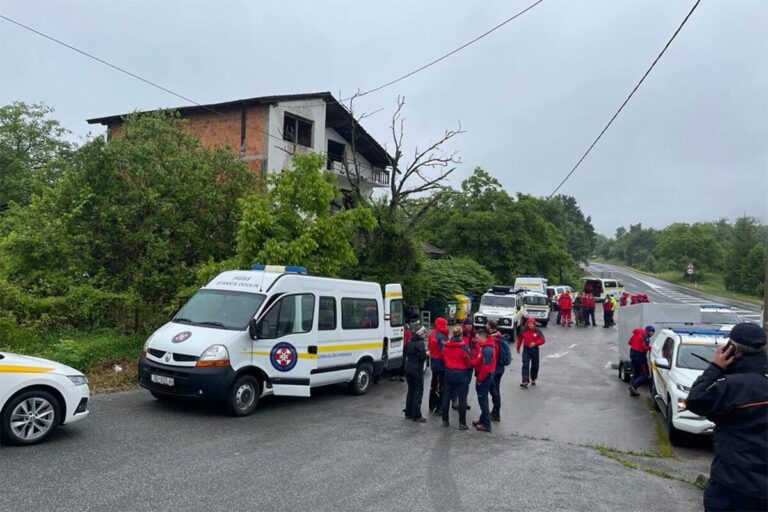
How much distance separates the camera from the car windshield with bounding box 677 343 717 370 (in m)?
Result: 9.49

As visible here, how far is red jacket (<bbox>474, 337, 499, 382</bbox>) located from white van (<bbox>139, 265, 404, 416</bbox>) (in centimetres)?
282

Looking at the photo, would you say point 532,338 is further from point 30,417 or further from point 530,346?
point 30,417

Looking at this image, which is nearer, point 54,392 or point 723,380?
point 723,380

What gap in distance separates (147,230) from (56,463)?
9041mm

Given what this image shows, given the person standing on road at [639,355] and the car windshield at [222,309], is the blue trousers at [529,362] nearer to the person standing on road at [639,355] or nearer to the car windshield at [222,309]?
the person standing on road at [639,355]

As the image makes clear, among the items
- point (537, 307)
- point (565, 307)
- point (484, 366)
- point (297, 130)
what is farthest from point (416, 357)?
point (565, 307)

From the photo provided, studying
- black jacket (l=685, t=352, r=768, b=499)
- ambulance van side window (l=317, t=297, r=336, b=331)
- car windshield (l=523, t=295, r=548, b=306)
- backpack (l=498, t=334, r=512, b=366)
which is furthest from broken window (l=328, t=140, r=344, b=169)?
black jacket (l=685, t=352, r=768, b=499)

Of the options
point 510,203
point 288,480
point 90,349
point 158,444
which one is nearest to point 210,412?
point 158,444

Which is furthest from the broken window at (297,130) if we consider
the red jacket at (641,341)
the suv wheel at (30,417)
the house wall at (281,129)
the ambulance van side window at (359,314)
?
the suv wheel at (30,417)

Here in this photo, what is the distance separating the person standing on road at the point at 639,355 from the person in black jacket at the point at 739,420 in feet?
32.3

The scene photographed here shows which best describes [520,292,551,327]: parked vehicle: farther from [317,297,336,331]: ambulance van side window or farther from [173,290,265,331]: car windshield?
[173,290,265,331]: car windshield

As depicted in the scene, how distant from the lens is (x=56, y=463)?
Result: 603 centimetres

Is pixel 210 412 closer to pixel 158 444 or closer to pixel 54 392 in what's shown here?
pixel 158 444

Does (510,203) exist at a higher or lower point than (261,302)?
higher
